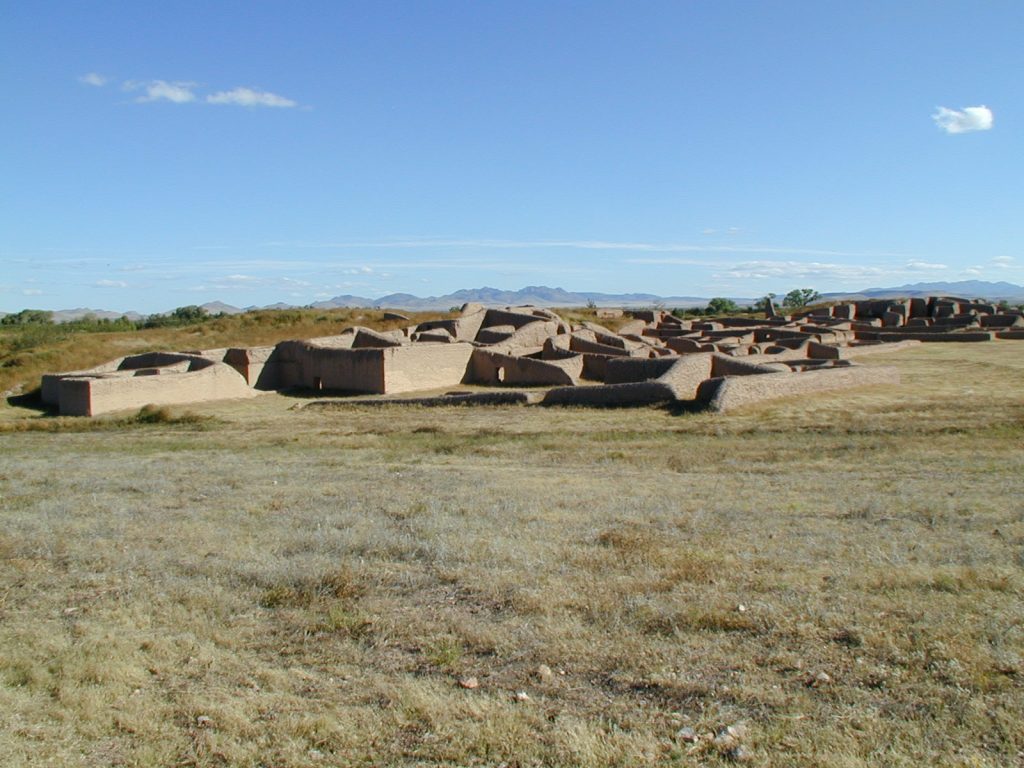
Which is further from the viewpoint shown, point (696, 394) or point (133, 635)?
point (696, 394)

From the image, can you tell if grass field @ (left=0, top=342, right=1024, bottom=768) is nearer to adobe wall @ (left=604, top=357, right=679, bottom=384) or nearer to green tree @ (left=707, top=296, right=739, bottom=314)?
adobe wall @ (left=604, top=357, right=679, bottom=384)

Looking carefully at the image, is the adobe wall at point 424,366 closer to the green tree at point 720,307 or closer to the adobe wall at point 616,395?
the adobe wall at point 616,395

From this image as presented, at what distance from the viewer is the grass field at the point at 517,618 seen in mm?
3547

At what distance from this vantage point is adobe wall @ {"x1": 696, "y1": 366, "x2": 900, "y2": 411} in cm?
1591

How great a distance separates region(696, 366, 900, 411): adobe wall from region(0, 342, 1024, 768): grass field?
5.64 metres

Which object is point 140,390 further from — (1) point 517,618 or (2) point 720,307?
(2) point 720,307

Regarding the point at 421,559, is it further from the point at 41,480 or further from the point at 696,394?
the point at 696,394

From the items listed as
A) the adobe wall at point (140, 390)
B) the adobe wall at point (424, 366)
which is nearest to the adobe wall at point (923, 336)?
the adobe wall at point (424, 366)

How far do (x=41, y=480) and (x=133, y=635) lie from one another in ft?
21.0

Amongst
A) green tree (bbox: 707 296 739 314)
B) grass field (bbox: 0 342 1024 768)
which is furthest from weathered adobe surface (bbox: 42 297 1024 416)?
green tree (bbox: 707 296 739 314)

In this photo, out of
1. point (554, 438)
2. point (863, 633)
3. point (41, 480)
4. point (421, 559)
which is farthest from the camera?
point (554, 438)

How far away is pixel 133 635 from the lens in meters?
4.66

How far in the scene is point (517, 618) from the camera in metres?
4.87

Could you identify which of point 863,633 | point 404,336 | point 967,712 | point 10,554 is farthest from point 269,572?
point 404,336
